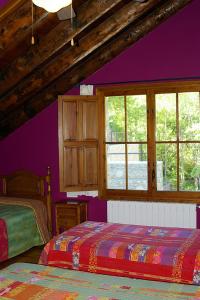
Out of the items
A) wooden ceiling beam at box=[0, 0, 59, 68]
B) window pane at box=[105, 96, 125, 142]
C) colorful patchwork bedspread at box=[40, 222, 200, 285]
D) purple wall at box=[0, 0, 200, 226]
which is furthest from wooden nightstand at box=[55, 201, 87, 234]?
wooden ceiling beam at box=[0, 0, 59, 68]

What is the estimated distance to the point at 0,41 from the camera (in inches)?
160

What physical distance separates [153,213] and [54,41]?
9.08 ft

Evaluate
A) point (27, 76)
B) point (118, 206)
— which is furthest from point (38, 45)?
point (118, 206)

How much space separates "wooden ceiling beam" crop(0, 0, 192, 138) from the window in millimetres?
501

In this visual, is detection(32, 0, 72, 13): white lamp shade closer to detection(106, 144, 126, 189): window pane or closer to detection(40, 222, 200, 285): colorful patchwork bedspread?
detection(40, 222, 200, 285): colorful patchwork bedspread

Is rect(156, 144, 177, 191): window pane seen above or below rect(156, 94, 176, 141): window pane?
below

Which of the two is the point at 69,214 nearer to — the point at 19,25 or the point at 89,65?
the point at 89,65

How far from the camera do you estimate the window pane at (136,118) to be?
19.3ft

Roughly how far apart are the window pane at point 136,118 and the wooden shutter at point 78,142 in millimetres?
502

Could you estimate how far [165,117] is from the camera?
5762mm

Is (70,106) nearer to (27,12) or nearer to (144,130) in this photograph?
(144,130)

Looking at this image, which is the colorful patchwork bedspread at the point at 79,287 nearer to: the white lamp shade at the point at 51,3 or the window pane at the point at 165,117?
the white lamp shade at the point at 51,3

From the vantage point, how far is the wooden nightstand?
575 centimetres

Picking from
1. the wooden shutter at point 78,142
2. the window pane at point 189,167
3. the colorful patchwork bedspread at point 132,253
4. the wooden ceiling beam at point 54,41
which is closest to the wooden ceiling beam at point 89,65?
the wooden shutter at point 78,142
